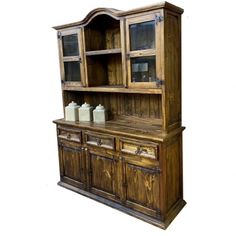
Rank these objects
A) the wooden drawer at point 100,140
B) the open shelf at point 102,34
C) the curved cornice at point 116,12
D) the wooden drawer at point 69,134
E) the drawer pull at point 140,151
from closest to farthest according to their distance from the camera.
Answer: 1. the curved cornice at point 116,12
2. the drawer pull at point 140,151
3. the wooden drawer at point 100,140
4. the open shelf at point 102,34
5. the wooden drawer at point 69,134

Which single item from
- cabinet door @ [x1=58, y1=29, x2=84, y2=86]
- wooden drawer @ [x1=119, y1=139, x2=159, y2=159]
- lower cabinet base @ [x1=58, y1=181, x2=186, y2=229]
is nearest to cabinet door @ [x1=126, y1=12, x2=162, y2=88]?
wooden drawer @ [x1=119, y1=139, x2=159, y2=159]

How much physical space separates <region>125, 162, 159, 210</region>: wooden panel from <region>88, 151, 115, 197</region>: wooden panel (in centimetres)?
23

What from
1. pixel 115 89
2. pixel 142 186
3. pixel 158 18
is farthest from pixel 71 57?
pixel 142 186

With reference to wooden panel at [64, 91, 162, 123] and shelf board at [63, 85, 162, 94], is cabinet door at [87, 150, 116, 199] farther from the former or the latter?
shelf board at [63, 85, 162, 94]

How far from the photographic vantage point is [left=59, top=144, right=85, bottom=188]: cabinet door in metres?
3.22

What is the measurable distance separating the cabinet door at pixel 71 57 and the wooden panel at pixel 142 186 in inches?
49.7

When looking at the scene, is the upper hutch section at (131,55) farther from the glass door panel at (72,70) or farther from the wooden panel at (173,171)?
the wooden panel at (173,171)

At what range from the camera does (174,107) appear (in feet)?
8.72

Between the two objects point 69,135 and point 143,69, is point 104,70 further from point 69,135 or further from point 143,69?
point 69,135

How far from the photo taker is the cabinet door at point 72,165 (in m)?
3.22

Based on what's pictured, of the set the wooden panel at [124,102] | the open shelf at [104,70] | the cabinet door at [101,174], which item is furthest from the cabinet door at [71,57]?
the cabinet door at [101,174]

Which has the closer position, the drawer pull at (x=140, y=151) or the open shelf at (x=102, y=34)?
the drawer pull at (x=140, y=151)

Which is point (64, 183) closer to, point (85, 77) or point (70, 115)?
point (70, 115)

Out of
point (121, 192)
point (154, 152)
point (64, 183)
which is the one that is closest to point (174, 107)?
point (154, 152)
